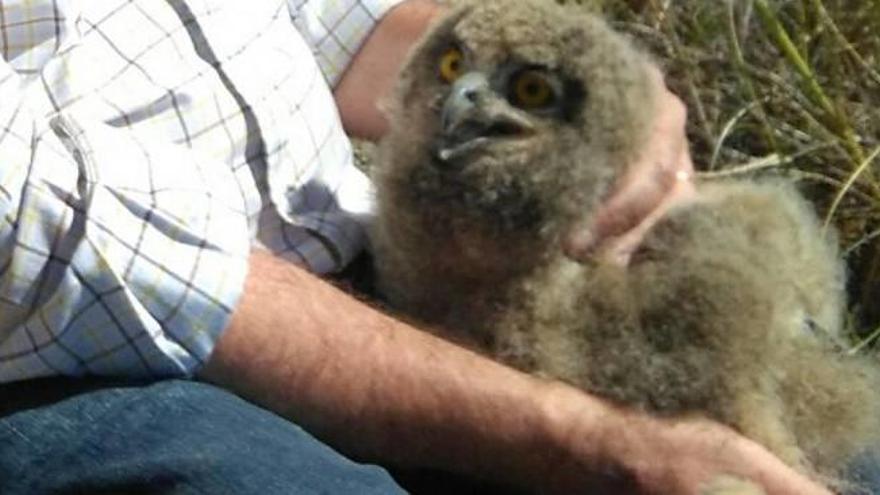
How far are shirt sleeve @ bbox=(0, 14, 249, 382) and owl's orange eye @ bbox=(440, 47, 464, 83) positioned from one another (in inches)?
9.5

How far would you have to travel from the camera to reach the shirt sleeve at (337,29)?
2.17m

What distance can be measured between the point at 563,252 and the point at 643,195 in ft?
0.41

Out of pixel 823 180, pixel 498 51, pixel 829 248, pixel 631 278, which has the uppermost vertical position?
pixel 498 51

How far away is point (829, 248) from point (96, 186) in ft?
2.83

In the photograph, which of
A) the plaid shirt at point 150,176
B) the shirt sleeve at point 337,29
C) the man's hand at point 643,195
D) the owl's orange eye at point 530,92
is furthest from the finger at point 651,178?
the shirt sleeve at point 337,29

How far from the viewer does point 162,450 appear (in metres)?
1.57

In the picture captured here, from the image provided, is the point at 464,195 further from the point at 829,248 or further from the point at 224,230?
the point at 829,248

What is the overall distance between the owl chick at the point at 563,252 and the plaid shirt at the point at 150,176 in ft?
0.58

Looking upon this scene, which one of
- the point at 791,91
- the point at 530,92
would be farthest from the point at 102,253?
the point at 791,91

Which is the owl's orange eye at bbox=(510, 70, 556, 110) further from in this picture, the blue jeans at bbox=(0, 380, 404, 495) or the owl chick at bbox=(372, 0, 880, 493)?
the blue jeans at bbox=(0, 380, 404, 495)

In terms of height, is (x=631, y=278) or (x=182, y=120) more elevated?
(x=182, y=120)

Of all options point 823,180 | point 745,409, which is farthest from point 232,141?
point 823,180

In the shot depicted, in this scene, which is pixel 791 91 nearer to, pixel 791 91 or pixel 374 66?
pixel 791 91

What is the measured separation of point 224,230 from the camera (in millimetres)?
1657
